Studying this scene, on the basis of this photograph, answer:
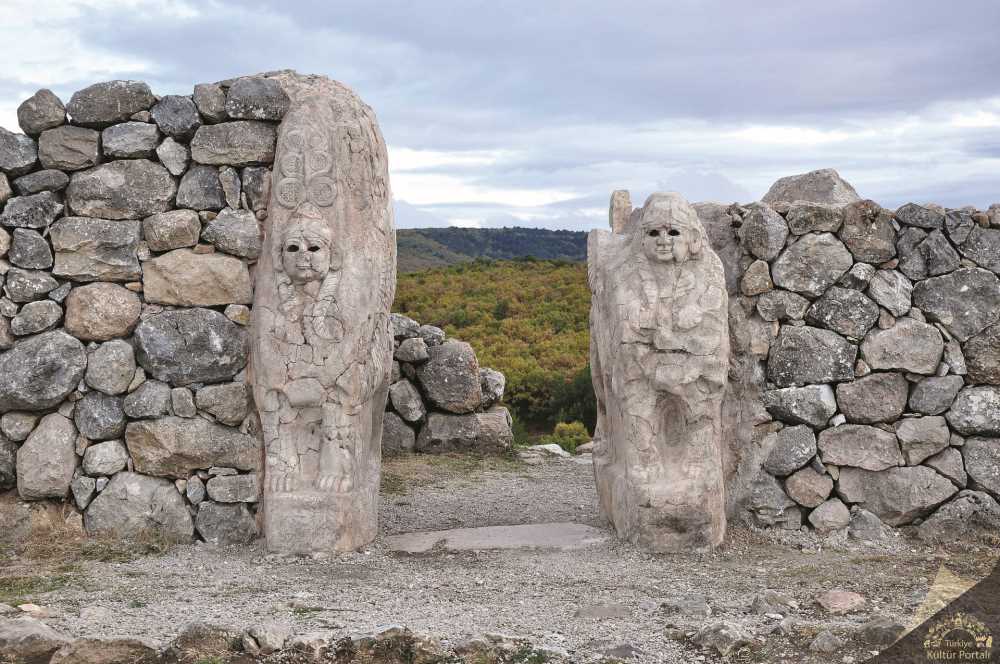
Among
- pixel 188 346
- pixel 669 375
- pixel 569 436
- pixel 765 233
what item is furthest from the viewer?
pixel 569 436

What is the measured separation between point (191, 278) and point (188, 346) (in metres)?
0.41

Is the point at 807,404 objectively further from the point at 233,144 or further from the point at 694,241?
the point at 233,144

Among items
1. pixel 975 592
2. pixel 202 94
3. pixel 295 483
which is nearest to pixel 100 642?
pixel 295 483

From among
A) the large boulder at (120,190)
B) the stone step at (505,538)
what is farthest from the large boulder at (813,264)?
the large boulder at (120,190)

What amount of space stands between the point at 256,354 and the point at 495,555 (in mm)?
1874

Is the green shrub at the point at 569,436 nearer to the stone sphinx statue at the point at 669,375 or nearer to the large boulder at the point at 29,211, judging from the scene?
the stone sphinx statue at the point at 669,375

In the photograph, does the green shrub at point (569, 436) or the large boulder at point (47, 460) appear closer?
the large boulder at point (47, 460)

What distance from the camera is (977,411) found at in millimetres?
6461

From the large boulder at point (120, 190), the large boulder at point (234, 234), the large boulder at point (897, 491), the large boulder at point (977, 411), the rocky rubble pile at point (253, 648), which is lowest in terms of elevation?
the rocky rubble pile at point (253, 648)

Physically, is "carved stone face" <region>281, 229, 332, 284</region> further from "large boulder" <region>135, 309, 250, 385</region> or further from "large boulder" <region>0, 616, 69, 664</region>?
"large boulder" <region>0, 616, 69, 664</region>

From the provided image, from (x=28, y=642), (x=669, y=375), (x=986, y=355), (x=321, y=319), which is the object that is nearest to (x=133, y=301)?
(x=321, y=319)

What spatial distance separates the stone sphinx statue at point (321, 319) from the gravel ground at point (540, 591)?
330 mm

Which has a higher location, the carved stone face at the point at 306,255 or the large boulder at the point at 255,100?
the large boulder at the point at 255,100

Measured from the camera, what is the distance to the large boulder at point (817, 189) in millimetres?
7195
